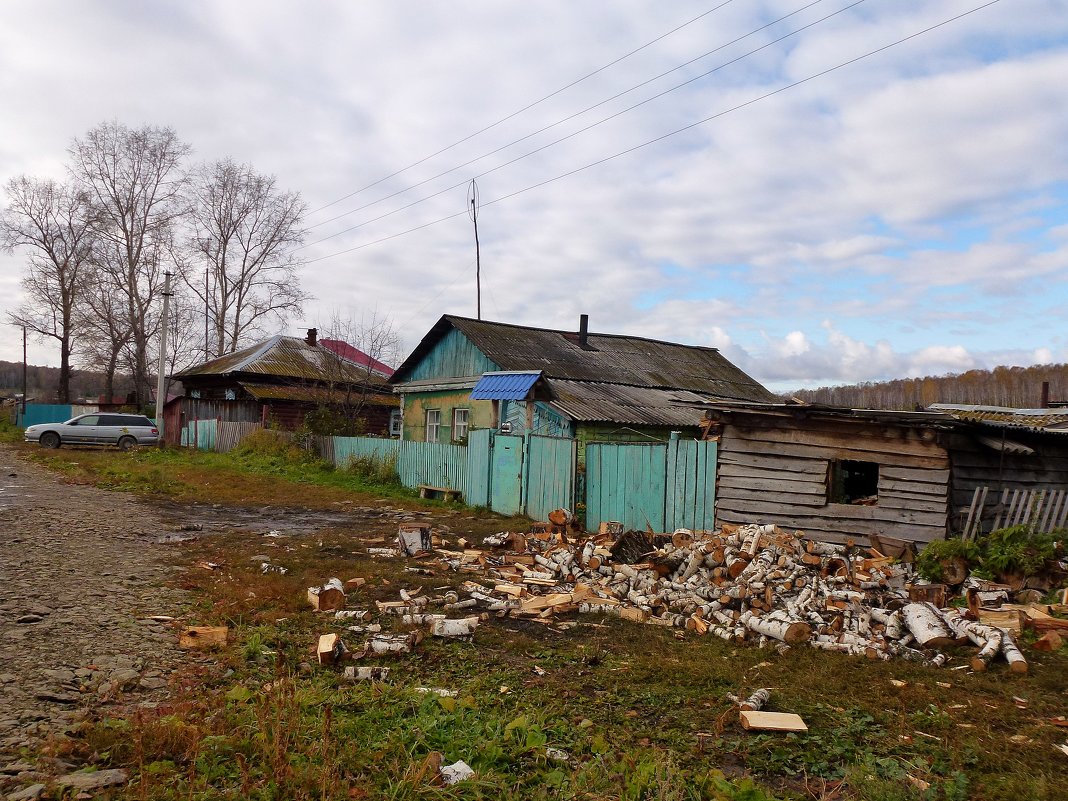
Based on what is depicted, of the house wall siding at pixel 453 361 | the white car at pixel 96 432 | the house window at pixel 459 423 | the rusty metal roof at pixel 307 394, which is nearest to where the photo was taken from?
the house wall siding at pixel 453 361

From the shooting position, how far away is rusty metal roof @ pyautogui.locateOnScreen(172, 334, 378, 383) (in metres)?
29.0

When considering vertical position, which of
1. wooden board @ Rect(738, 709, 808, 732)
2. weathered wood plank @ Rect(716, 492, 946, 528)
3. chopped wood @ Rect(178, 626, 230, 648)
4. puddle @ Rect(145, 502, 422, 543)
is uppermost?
weathered wood plank @ Rect(716, 492, 946, 528)

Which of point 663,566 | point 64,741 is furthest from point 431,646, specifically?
point 663,566

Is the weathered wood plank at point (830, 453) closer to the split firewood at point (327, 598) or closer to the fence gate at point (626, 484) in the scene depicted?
the fence gate at point (626, 484)

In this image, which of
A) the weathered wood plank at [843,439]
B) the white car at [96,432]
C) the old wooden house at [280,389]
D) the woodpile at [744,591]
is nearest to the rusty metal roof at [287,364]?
the old wooden house at [280,389]

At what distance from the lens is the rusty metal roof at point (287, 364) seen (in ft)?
95.2

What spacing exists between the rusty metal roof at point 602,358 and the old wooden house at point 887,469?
786 cm

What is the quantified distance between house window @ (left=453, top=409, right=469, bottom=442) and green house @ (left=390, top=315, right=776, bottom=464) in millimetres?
31

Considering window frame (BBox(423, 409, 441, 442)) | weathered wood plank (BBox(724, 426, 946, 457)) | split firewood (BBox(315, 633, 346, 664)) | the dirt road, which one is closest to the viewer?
the dirt road

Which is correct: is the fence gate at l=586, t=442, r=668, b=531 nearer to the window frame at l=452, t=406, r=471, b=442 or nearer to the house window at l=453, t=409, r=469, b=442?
the window frame at l=452, t=406, r=471, b=442

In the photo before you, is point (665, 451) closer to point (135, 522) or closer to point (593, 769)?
point (593, 769)

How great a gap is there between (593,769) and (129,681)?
3.18 metres

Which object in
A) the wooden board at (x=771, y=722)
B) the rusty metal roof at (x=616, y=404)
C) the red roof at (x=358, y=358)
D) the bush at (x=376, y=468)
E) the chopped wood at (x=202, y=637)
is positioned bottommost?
the wooden board at (x=771, y=722)

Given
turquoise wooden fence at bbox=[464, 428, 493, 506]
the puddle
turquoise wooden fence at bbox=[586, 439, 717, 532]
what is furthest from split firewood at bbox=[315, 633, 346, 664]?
turquoise wooden fence at bbox=[464, 428, 493, 506]
